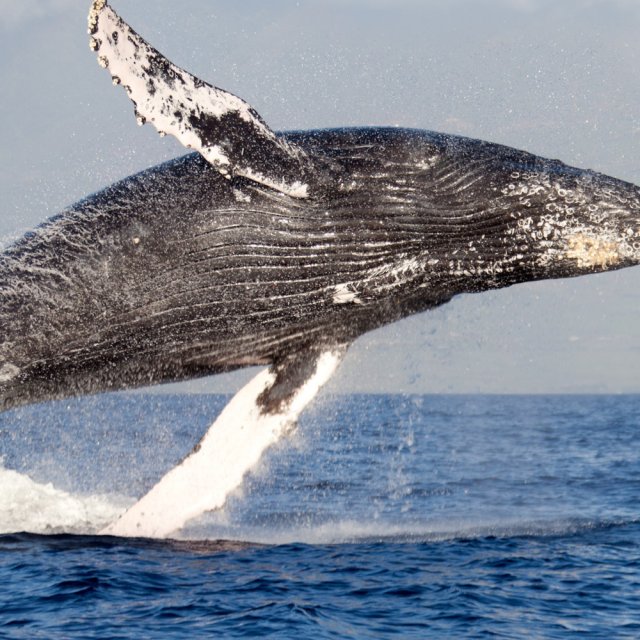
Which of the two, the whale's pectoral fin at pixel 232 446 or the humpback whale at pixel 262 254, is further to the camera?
the whale's pectoral fin at pixel 232 446

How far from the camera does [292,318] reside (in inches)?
414

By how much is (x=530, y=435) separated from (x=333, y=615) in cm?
4108

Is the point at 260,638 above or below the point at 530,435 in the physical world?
below

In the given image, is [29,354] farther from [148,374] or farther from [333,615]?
[333,615]

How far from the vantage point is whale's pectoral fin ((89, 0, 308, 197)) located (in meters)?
9.42

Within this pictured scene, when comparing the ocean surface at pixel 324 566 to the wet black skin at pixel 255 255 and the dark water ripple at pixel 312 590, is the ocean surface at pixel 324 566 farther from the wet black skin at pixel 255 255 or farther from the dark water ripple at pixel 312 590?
the wet black skin at pixel 255 255

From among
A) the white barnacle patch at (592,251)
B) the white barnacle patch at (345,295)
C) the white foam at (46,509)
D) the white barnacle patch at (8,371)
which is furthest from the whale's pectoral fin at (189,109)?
the white foam at (46,509)

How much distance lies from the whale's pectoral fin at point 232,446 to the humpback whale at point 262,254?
2 centimetres

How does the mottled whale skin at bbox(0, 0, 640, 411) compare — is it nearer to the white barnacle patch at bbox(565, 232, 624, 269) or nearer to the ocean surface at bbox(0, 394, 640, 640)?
the white barnacle patch at bbox(565, 232, 624, 269)

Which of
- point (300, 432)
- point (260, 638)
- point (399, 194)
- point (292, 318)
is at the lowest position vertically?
point (260, 638)

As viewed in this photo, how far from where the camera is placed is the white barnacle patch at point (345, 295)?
10344 mm

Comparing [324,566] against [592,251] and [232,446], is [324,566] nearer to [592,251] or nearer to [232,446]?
[232,446]

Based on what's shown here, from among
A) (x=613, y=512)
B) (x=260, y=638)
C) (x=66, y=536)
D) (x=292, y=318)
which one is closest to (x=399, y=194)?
(x=292, y=318)

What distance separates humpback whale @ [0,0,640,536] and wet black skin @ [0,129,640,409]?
13 mm
